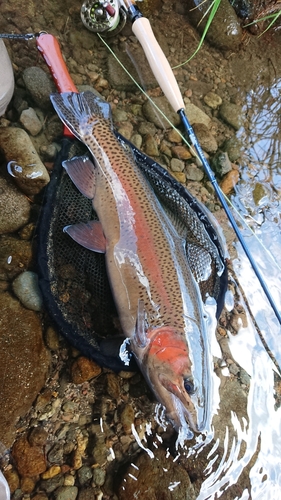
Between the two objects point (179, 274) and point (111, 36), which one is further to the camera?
point (111, 36)

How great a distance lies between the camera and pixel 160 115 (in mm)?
4281

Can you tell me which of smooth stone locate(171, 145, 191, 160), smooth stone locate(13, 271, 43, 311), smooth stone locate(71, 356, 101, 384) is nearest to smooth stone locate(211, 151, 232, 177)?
smooth stone locate(171, 145, 191, 160)

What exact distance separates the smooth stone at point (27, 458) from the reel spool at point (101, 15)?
12.5 feet

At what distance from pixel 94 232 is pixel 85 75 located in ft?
6.23

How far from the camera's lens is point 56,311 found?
299cm

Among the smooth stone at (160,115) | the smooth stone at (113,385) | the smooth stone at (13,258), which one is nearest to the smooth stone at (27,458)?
the smooth stone at (113,385)

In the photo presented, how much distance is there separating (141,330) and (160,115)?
7.78ft

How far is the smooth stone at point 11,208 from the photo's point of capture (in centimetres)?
329

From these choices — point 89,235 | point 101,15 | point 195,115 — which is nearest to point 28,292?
point 89,235

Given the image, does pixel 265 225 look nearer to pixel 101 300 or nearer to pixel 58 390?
pixel 101 300

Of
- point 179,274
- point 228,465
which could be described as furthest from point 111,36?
point 228,465

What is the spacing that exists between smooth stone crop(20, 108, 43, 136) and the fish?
11.8 inches

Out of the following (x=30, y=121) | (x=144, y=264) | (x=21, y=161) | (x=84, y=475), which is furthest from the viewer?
(x=30, y=121)

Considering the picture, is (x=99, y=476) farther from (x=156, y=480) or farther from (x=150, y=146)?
(x=150, y=146)
